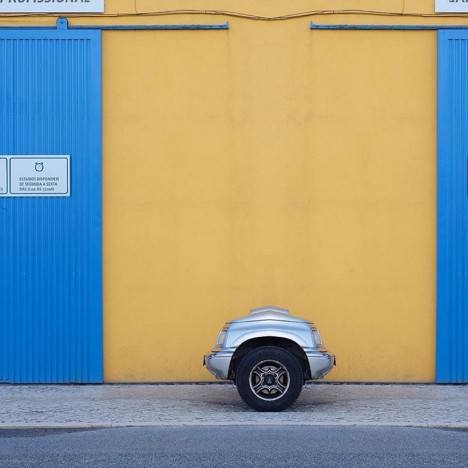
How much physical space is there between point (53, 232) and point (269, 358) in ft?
12.4

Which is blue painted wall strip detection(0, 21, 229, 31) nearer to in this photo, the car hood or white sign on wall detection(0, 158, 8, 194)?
white sign on wall detection(0, 158, 8, 194)

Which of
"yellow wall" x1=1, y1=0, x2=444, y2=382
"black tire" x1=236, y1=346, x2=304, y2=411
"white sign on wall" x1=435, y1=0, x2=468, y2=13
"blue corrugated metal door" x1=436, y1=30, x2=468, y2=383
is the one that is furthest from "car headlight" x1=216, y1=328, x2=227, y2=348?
"white sign on wall" x1=435, y1=0, x2=468, y2=13

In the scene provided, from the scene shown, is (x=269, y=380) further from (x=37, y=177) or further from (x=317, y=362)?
(x=37, y=177)

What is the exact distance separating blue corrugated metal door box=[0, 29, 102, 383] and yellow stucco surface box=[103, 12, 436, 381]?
0.25 m

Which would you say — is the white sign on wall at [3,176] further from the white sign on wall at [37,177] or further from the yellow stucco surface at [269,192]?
the yellow stucco surface at [269,192]

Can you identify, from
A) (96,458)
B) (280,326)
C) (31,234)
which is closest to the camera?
(96,458)

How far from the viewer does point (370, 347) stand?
1324 centimetres

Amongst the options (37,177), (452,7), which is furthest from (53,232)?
(452,7)

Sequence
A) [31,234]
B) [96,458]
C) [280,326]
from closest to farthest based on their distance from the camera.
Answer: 1. [96,458]
2. [280,326]
3. [31,234]

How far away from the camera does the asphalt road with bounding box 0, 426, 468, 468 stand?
8.29 metres

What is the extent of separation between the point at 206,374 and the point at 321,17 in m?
4.99

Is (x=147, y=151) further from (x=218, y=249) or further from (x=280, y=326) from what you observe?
(x=280, y=326)

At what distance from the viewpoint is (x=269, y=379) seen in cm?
1106

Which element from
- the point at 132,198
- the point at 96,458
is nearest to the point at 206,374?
the point at 132,198
